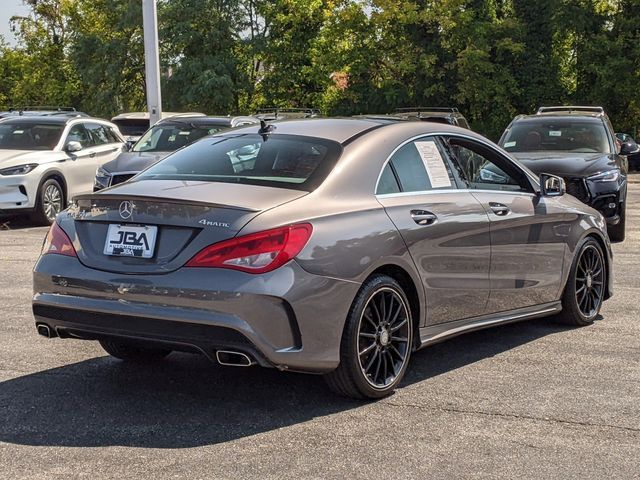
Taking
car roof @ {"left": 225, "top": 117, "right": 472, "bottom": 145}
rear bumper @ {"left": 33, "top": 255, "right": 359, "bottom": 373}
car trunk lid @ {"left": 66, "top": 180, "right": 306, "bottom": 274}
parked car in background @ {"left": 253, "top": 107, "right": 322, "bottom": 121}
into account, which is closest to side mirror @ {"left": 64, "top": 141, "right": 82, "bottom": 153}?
parked car in background @ {"left": 253, "top": 107, "right": 322, "bottom": 121}

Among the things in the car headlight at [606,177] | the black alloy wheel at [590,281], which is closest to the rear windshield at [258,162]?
the black alloy wheel at [590,281]

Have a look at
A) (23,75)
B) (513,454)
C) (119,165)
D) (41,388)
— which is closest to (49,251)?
(41,388)

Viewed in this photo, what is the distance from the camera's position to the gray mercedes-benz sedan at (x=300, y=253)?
489cm

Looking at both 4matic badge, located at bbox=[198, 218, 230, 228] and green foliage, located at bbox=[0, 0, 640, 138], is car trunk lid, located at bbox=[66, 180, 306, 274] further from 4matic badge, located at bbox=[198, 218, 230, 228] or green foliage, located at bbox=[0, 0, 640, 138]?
green foliage, located at bbox=[0, 0, 640, 138]

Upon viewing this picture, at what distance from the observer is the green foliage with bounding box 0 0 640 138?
39.2m

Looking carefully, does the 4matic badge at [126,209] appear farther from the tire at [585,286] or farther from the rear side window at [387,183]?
the tire at [585,286]

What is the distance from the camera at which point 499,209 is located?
6.59m

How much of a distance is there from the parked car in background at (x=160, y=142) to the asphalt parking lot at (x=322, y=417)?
793cm

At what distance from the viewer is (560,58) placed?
137ft

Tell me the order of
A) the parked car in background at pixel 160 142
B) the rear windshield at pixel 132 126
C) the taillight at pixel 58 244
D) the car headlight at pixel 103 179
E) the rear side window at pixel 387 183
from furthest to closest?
the rear windshield at pixel 132 126, the parked car in background at pixel 160 142, the car headlight at pixel 103 179, the rear side window at pixel 387 183, the taillight at pixel 58 244

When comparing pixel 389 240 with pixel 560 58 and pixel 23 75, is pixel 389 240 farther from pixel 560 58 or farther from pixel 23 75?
pixel 23 75

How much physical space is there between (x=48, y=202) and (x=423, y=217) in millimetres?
10849

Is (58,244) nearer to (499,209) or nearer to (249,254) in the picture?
(249,254)

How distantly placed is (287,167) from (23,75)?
59.9 metres
